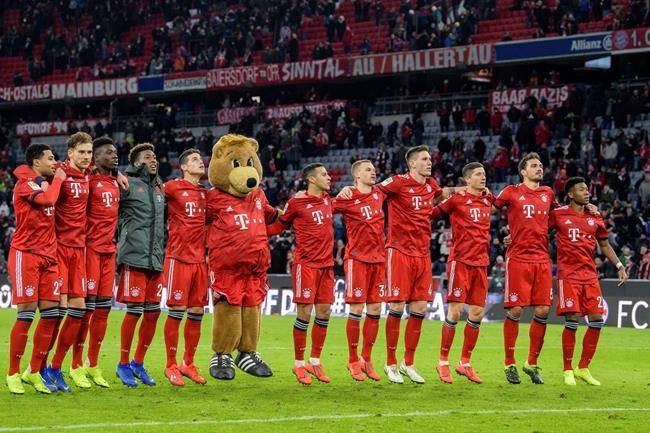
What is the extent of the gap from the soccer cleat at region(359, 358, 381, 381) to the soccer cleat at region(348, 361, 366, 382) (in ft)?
0.26

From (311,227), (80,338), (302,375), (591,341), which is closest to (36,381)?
(80,338)

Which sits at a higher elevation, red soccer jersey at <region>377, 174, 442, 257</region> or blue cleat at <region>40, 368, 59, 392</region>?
red soccer jersey at <region>377, 174, 442, 257</region>

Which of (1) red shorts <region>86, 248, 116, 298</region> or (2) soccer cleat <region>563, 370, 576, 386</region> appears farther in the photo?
(2) soccer cleat <region>563, 370, 576, 386</region>

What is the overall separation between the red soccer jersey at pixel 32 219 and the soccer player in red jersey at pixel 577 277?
5.34m

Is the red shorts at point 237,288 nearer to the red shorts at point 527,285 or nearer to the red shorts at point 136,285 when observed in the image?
the red shorts at point 136,285

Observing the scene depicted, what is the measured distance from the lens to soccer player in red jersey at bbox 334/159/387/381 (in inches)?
505

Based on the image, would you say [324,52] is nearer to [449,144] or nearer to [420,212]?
[449,144]

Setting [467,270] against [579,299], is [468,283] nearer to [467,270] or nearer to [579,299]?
[467,270]

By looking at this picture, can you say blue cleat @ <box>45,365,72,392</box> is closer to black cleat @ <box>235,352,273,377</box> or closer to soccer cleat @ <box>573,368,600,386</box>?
black cleat @ <box>235,352,273,377</box>

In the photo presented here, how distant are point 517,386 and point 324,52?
2578 cm

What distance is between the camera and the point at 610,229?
79.2ft

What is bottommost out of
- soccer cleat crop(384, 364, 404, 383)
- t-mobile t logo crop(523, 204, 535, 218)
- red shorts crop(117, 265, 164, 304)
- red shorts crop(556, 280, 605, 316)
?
soccer cleat crop(384, 364, 404, 383)

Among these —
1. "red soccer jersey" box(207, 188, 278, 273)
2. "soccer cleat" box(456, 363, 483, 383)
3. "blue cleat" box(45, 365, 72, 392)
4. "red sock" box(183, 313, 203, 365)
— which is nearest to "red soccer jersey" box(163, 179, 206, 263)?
"red soccer jersey" box(207, 188, 278, 273)

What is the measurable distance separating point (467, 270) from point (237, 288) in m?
2.79
